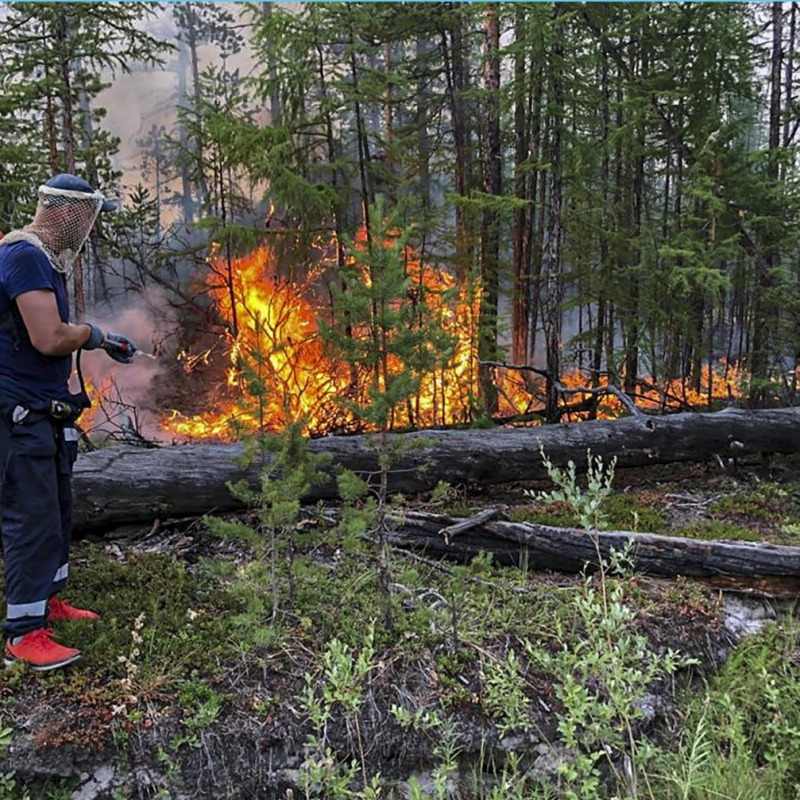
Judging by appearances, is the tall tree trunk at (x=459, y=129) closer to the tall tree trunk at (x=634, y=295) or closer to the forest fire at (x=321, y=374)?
the forest fire at (x=321, y=374)

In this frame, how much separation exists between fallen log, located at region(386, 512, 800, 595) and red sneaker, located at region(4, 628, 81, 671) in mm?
1938

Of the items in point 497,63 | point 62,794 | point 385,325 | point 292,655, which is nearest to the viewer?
point 62,794

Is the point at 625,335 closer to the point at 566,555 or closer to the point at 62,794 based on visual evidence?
the point at 566,555

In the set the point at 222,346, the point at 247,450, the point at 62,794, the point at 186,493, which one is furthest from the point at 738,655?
the point at 222,346

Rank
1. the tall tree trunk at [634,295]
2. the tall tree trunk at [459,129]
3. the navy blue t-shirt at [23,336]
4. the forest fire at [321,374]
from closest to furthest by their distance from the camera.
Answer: the navy blue t-shirt at [23,336]
the forest fire at [321,374]
the tall tree trunk at [459,129]
the tall tree trunk at [634,295]

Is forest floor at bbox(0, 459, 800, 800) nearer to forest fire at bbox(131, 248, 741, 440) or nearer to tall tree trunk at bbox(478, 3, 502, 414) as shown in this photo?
forest fire at bbox(131, 248, 741, 440)

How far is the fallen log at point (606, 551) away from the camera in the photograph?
399 centimetres

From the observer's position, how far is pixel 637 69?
1249cm

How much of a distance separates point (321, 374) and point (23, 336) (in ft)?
20.1

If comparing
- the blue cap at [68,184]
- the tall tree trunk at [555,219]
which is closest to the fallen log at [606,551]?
the blue cap at [68,184]

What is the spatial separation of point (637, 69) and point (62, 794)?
1468cm

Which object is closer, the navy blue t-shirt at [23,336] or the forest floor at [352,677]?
the forest floor at [352,677]

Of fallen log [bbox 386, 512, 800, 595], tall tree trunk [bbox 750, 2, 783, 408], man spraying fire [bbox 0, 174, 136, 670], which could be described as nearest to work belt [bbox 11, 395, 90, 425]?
man spraying fire [bbox 0, 174, 136, 670]

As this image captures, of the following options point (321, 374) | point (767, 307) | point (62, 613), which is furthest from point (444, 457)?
point (767, 307)
